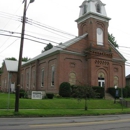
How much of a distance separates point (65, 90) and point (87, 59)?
822 centimetres

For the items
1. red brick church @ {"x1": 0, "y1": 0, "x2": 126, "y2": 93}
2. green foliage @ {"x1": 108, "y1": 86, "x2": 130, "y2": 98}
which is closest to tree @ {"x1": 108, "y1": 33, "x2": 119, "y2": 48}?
red brick church @ {"x1": 0, "y1": 0, "x2": 126, "y2": 93}

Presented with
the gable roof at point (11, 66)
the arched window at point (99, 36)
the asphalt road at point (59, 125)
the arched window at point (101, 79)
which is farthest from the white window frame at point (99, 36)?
the gable roof at point (11, 66)

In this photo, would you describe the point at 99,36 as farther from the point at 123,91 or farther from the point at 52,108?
the point at 52,108

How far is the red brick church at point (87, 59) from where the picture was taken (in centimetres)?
3947

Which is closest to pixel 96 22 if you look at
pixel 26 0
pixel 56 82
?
pixel 56 82

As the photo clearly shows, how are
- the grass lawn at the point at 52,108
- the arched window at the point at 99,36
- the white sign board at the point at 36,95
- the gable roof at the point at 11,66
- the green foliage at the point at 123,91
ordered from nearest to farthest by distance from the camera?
the grass lawn at the point at 52,108
the white sign board at the point at 36,95
the green foliage at the point at 123,91
the arched window at the point at 99,36
the gable roof at the point at 11,66

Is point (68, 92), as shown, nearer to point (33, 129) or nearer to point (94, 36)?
point (94, 36)

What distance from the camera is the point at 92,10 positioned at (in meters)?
42.5

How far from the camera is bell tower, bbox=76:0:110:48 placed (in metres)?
41.9

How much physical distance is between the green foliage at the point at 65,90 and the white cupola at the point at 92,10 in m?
14.6

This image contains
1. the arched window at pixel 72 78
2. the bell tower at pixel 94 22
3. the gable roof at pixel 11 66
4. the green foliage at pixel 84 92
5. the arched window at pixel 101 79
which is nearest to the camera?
the green foliage at pixel 84 92

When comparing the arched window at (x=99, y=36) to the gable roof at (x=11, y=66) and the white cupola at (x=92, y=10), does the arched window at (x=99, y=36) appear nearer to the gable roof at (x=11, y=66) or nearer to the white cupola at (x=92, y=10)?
the white cupola at (x=92, y=10)

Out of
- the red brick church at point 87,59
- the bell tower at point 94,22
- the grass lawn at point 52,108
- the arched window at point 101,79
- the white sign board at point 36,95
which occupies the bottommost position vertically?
the grass lawn at point 52,108

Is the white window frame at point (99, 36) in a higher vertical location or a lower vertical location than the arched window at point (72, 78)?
higher
